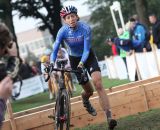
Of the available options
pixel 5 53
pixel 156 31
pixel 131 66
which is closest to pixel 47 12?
pixel 131 66

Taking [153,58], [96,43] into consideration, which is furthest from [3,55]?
[96,43]

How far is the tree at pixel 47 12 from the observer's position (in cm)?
4888

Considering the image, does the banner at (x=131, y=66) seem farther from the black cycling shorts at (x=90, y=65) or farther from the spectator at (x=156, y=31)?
the black cycling shorts at (x=90, y=65)

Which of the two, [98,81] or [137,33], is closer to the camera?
[98,81]

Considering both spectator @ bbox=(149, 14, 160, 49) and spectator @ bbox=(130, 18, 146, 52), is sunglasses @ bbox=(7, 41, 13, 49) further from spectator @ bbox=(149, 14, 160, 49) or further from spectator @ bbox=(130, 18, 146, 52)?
spectator @ bbox=(130, 18, 146, 52)

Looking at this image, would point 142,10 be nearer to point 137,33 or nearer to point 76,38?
point 137,33

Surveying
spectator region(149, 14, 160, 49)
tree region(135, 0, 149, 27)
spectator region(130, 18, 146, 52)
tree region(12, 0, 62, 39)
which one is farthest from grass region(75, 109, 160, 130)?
tree region(12, 0, 62, 39)

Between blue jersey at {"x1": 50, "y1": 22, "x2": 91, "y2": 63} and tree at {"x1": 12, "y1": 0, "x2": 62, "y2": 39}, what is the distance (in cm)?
4001

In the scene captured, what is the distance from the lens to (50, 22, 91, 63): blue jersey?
28.1ft

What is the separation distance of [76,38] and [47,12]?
42.0 m

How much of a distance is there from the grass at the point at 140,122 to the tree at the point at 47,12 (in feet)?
129

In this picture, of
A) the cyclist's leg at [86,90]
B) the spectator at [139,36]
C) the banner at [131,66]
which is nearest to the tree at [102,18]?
the banner at [131,66]

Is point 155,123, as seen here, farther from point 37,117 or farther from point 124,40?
point 124,40

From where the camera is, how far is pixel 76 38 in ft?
28.9
